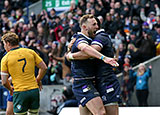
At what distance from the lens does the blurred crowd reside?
1326 cm

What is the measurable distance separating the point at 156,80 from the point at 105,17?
13.4 feet

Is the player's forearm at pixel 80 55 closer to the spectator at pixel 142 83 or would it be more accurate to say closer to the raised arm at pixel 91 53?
the raised arm at pixel 91 53

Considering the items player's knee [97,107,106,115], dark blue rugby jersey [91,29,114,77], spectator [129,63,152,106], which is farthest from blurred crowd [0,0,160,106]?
player's knee [97,107,106,115]

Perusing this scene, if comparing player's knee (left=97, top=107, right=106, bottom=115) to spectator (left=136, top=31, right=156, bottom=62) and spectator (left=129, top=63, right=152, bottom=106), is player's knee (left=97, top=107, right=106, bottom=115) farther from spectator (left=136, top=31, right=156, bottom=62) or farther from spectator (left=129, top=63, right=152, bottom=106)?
spectator (left=136, top=31, right=156, bottom=62)

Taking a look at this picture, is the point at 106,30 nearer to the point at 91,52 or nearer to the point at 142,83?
the point at 142,83

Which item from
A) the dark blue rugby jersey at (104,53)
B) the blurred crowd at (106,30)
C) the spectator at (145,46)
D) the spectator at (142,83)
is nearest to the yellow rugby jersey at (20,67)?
the dark blue rugby jersey at (104,53)

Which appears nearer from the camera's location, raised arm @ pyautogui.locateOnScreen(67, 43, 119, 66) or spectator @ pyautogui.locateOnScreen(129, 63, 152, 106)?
raised arm @ pyautogui.locateOnScreen(67, 43, 119, 66)

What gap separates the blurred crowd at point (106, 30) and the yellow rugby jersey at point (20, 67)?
15.2 feet

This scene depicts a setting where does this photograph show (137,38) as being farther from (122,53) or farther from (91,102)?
(91,102)

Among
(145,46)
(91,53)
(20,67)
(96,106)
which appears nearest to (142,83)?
(145,46)

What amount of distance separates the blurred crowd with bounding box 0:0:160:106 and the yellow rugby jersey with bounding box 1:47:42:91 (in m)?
4.64

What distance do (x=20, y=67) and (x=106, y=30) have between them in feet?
26.4

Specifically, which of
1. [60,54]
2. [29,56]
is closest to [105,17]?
[60,54]

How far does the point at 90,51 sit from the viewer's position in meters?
5.70
